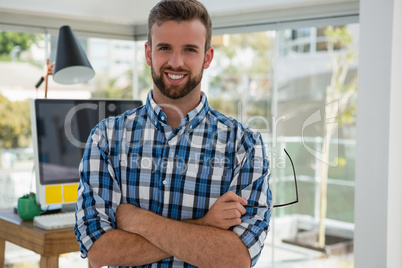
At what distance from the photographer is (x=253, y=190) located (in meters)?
1.36

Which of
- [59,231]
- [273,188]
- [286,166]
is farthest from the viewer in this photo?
[286,166]

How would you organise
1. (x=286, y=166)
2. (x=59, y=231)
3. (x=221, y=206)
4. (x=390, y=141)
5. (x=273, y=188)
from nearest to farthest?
1. (x=221, y=206)
2. (x=59, y=231)
3. (x=390, y=141)
4. (x=273, y=188)
5. (x=286, y=166)

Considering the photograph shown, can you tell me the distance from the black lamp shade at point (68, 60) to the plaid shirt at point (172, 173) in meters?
1.25

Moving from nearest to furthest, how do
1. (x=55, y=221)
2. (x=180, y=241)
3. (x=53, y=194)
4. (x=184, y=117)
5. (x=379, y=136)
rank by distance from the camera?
(x=180, y=241) < (x=184, y=117) < (x=55, y=221) < (x=53, y=194) < (x=379, y=136)

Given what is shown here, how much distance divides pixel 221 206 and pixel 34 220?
1.38 meters

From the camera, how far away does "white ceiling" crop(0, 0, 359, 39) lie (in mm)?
3238

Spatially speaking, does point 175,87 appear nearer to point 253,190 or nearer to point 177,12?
point 177,12

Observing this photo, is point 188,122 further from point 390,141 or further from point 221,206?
point 390,141

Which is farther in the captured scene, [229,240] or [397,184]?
[397,184]

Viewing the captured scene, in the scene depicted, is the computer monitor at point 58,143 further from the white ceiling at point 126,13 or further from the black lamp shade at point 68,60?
the white ceiling at point 126,13

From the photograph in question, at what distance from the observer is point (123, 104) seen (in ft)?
8.95

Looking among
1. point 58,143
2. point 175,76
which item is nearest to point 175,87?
point 175,76

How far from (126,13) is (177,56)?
2.95 m

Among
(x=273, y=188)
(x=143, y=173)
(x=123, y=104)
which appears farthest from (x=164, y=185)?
(x=273, y=188)
